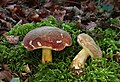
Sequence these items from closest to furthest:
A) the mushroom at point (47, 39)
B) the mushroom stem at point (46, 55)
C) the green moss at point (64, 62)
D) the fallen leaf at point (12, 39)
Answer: the mushroom at point (47, 39)
the green moss at point (64, 62)
the mushroom stem at point (46, 55)
the fallen leaf at point (12, 39)

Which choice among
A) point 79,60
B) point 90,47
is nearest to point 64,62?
point 79,60

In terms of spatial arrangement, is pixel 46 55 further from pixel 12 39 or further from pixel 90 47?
pixel 12 39

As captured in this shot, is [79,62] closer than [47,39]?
No

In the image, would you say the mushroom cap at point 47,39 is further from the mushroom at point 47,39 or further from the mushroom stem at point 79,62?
the mushroom stem at point 79,62

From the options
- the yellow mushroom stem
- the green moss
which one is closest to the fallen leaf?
the green moss

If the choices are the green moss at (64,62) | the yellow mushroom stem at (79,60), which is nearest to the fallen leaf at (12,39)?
the green moss at (64,62)

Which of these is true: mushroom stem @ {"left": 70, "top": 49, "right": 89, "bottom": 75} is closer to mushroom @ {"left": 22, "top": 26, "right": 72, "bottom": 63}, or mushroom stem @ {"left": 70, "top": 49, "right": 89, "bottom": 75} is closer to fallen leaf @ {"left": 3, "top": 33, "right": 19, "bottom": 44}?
mushroom @ {"left": 22, "top": 26, "right": 72, "bottom": 63}
